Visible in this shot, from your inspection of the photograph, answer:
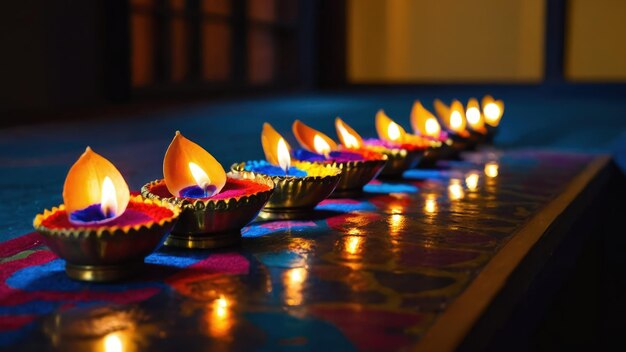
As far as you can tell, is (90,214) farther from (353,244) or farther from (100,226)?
(353,244)

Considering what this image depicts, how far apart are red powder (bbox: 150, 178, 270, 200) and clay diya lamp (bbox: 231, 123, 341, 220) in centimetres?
3

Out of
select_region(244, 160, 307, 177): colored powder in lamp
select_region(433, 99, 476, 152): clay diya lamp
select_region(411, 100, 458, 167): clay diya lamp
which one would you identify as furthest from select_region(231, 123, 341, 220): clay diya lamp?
select_region(433, 99, 476, 152): clay diya lamp

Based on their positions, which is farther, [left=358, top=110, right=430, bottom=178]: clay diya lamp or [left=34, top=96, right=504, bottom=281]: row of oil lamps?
[left=358, top=110, right=430, bottom=178]: clay diya lamp

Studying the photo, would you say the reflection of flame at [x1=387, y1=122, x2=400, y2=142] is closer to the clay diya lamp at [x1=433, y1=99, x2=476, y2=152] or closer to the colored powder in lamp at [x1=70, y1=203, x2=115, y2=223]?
the clay diya lamp at [x1=433, y1=99, x2=476, y2=152]

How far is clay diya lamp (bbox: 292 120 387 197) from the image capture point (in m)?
1.68

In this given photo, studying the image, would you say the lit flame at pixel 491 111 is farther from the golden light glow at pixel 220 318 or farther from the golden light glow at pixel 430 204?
the golden light glow at pixel 220 318

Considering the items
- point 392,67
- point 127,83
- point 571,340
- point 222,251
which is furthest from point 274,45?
point 222,251

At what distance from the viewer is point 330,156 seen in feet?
5.76

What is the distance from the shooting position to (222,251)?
1.23m

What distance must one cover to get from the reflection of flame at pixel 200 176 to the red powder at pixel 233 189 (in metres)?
→ 0.03

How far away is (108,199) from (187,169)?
219 mm

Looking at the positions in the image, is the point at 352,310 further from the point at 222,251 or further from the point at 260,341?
the point at 222,251

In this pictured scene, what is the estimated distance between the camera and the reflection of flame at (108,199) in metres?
1.09

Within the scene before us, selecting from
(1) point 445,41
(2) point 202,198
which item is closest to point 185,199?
(2) point 202,198
